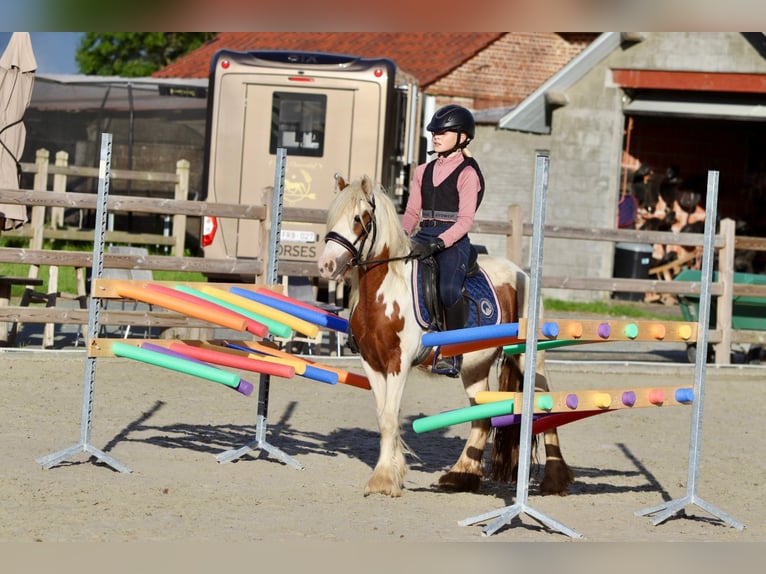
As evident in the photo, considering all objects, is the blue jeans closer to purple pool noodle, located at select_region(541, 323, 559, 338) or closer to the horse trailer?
purple pool noodle, located at select_region(541, 323, 559, 338)

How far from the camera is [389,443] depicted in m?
7.32

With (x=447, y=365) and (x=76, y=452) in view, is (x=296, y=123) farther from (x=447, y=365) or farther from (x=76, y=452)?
(x=447, y=365)

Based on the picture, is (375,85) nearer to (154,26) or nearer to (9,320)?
(9,320)

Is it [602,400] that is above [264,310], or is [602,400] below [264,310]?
below

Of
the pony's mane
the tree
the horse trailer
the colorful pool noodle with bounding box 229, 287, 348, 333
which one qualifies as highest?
the tree

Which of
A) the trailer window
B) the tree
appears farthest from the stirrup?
the tree

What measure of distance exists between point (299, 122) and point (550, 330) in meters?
9.52

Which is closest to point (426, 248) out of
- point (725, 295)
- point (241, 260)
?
point (241, 260)

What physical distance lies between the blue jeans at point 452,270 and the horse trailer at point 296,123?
26.3 feet

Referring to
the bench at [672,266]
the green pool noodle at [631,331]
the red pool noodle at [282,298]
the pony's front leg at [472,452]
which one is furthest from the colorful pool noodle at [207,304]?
the bench at [672,266]

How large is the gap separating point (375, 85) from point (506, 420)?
9157mm

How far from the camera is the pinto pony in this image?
7020 mm

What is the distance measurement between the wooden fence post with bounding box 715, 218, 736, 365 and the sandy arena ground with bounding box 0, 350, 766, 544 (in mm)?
1191

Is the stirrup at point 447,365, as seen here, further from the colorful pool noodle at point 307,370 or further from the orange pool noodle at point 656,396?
the orange pool noodle at point 656,396
